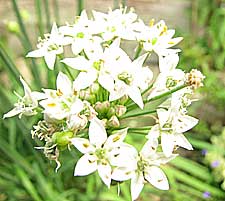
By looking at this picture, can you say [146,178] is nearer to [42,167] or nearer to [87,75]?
[87,75]

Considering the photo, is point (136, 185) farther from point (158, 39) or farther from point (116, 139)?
point (158, 39)

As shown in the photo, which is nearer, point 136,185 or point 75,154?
point 136,185

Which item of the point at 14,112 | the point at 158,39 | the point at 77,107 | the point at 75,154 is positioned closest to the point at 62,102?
the point at 77,107

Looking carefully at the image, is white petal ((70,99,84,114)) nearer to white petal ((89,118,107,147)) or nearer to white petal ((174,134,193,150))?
white petal ((89,118,107,147))

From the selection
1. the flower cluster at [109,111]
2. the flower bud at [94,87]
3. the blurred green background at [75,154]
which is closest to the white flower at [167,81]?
the flower cluster at [109,111]

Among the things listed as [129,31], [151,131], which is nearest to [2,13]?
[129,31]

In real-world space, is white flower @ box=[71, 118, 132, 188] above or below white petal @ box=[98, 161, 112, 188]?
above

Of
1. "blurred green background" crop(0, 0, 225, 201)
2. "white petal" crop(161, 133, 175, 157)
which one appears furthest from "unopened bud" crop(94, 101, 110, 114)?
"blurred green background" crop(0, 0, 225, 201)
